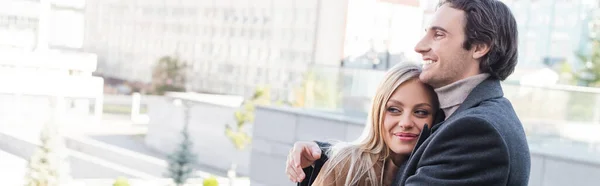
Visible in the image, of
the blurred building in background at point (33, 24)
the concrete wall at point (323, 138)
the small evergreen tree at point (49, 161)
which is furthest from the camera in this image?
the blurred building in background at point (33, 24)

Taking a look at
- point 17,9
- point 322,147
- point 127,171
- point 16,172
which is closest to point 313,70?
point 322,147

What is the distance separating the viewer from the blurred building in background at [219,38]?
26391 millimetres

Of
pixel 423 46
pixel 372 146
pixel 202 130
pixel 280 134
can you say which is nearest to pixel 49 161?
pixel 280 134

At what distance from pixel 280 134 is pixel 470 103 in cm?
537

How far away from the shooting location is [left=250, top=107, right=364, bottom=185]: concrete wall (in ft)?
18.9

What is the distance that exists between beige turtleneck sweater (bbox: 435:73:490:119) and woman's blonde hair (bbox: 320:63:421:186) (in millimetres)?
77

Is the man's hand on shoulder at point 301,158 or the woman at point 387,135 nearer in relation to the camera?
the woman at point 387,135

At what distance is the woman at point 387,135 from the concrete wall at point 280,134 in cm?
425

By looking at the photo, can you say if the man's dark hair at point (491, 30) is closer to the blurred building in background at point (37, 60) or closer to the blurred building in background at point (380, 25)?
the blurred building in background at point (37, 60)

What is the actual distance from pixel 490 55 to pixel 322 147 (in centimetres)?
44

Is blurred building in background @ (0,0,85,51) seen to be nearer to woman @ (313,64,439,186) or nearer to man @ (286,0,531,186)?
woman @ (313,64,439,186)

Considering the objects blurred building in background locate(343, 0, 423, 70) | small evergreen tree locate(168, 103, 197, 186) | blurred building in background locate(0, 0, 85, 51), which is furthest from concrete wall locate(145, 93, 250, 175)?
Answer: blurred building in background locate(0, 0, 85, 51)

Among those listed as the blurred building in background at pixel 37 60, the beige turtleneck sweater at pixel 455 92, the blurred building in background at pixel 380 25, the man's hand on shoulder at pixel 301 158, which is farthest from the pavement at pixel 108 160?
the beige turtleneck sweater at pixel 455 92

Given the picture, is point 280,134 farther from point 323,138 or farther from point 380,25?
point 380,25
